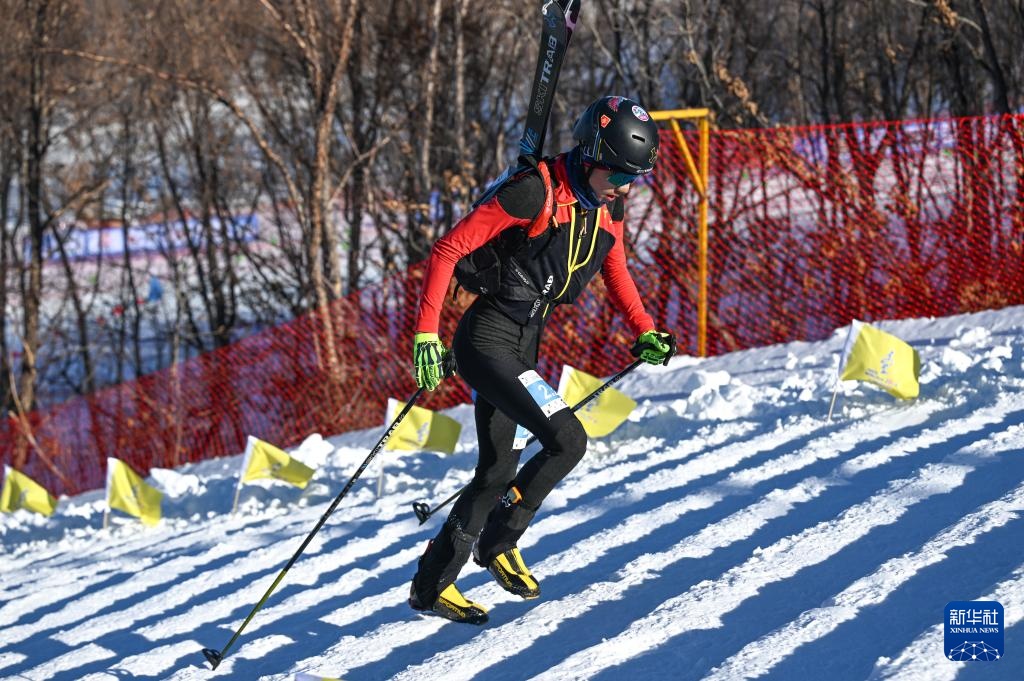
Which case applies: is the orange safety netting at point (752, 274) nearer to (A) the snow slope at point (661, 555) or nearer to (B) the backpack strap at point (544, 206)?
(A) the snow slope at point (661, 555)

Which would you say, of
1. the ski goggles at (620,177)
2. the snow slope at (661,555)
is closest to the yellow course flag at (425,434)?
the snow slope at (661,555)

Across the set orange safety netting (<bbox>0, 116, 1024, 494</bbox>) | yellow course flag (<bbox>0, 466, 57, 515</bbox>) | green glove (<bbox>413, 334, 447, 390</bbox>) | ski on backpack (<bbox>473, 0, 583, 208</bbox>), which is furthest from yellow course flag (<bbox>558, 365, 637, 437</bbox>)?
yellow course flag (<bbox>0, 466, 57, 515</bbox>)

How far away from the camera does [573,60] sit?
20234 mm

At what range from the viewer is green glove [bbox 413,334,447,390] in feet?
12.7

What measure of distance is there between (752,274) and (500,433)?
5.75m

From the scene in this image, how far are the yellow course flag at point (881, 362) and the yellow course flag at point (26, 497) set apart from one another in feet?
19.2

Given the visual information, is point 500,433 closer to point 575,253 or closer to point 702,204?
point 575,253

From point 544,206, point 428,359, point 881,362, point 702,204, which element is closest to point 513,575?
point 428,359

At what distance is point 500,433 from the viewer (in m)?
4.07

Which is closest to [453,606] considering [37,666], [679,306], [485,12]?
[37,666]

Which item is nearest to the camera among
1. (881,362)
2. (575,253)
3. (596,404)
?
(575,253)

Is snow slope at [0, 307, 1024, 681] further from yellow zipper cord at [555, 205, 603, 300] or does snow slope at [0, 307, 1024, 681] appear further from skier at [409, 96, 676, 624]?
yellow zipper cord at [555, 205, 603, 300]

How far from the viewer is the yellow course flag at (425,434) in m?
6.83

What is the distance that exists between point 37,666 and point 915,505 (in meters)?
3.63
